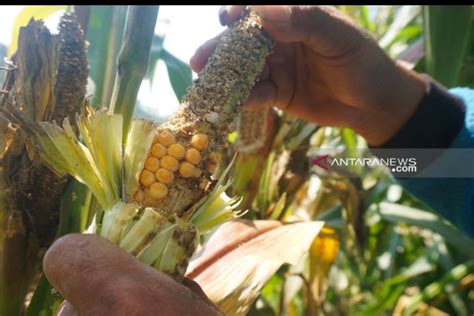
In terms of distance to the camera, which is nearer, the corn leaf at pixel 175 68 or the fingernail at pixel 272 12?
the fingernail at pixel 272 12

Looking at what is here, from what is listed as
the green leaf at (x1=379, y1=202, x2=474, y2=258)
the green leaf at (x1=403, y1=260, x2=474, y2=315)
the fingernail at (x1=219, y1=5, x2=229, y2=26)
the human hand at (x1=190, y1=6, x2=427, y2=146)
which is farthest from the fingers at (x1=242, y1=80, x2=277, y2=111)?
the green leaf at (x1=403, y1=260, x2=474, y2=315)

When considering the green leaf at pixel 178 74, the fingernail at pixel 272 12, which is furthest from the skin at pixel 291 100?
the green leaf at pixel 178 74

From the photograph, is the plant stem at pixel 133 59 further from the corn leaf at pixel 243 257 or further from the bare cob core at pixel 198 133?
the corn leaf at pixel 243 257

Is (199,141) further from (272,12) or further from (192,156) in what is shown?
(272,12)

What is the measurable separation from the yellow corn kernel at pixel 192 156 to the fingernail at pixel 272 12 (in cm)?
15

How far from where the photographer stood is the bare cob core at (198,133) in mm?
326

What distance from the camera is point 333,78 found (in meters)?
0.62

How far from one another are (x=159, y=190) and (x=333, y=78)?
0.36 m

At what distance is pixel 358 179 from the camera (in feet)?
2.86

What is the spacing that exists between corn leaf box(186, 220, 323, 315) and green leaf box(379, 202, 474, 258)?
0.26 meters

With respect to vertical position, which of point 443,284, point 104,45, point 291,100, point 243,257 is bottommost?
point 443,284

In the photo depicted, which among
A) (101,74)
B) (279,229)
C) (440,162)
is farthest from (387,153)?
(101,74)

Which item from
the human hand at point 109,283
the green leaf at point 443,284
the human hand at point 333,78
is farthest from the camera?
the green leaf at point 443,284

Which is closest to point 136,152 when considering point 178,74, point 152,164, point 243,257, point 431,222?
point 152,164
